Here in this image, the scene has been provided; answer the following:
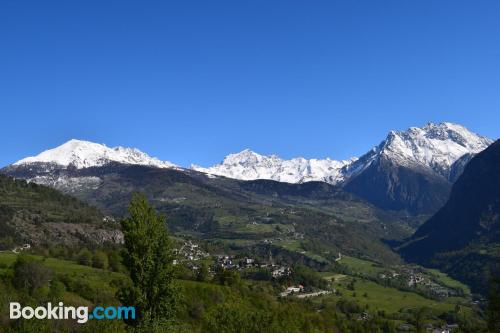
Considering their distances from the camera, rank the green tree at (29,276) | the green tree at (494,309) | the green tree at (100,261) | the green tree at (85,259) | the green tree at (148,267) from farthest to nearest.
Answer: the green tree at (85,259) < the green tree at (100,261) < the green tree at (29,276) < the green tree at (148,267) < the green tree at (494,309)

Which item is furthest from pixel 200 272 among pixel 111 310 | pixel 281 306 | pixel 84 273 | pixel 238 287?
pixel 111 310

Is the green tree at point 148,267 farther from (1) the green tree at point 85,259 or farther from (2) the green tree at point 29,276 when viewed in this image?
(1) the green tree at point 85,259

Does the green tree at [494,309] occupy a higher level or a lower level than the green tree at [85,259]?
lower

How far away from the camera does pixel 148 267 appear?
71.2m

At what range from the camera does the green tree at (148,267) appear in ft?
232

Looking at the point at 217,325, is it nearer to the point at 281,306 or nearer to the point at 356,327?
the point at 281,306

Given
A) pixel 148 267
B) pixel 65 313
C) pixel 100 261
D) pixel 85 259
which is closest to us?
pixel 148 267

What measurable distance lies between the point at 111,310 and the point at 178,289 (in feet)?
31.4

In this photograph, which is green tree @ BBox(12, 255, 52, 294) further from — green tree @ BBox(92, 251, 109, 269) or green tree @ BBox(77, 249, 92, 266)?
green tree @ BBox(77, 249, 92, 266)

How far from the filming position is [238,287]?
182 meters

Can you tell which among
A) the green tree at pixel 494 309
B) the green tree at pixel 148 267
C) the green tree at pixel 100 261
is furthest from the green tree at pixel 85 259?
the green tree at pixel 494 309

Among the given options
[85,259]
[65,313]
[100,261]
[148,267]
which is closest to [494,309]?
[148,267]

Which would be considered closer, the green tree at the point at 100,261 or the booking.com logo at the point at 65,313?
the booking.com logo at the point at 65,313

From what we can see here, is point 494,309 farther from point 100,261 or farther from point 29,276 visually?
point 100,261
